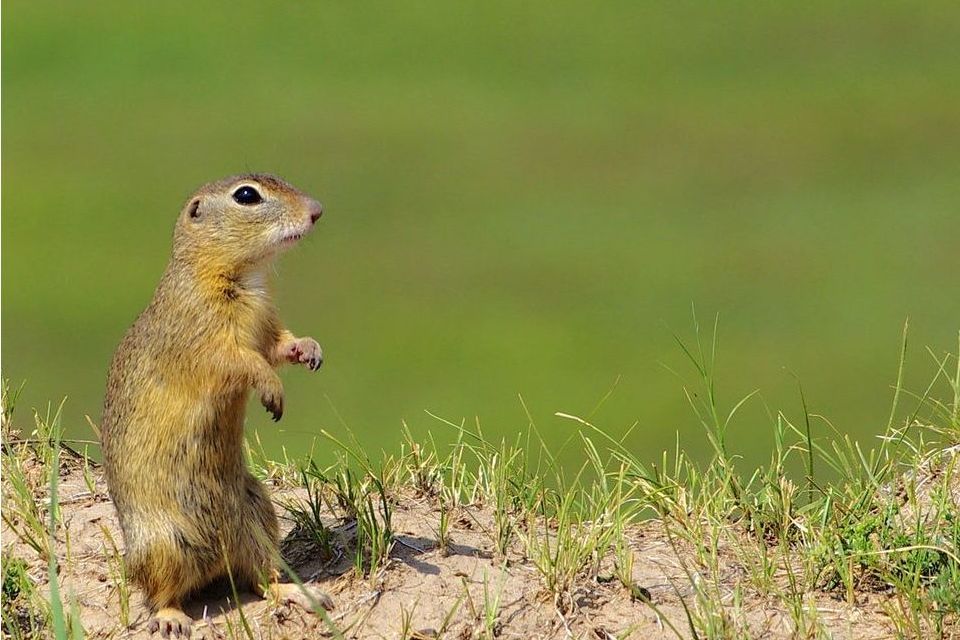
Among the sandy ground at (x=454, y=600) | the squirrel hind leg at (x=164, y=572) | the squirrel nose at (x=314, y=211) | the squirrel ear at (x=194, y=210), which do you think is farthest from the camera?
the squirrel ear at (x=194, y=210)

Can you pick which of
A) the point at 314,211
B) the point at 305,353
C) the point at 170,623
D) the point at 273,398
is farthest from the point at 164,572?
the point at 314,211

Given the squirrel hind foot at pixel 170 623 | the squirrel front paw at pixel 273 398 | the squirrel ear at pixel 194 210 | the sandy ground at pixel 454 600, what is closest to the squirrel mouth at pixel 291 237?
the squirrel ear at pixel 194 210

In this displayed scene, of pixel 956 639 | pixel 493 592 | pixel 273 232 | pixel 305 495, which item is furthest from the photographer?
pixel 305 495

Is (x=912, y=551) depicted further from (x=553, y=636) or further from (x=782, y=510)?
(x=553, y=636)

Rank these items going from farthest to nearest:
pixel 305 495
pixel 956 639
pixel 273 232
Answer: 1. pixel 305 495
2. pixel 273 232
3. pixel 956 639

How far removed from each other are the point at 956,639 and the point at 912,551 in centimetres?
40

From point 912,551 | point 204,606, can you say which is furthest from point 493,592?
point 912,551

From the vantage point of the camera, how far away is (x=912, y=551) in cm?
454

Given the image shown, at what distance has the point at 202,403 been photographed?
15.3 ft

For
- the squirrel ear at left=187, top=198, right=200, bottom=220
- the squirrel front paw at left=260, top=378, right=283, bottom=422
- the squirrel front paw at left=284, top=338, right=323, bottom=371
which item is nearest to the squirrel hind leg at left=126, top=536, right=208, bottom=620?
the squirrel front paw at left=260, top=378, right=283, bottom=422

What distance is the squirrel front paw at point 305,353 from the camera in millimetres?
4836

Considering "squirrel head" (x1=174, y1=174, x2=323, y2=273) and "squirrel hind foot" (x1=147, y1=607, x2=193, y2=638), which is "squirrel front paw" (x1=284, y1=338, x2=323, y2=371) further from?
"squirrel hind foot" (x1=147, y1=607, x2=193, y2=638)

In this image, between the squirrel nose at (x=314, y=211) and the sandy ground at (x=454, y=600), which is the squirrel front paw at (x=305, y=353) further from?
the sandy ground at (x=454, y=600)

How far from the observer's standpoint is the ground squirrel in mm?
4660
